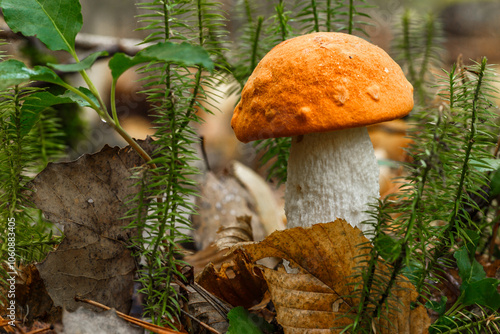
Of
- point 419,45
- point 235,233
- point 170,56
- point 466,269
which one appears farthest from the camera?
point 419,45

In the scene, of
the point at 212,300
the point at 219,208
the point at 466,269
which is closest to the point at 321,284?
the point at 212,300

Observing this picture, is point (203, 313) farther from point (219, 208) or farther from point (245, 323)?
point (219, 208)

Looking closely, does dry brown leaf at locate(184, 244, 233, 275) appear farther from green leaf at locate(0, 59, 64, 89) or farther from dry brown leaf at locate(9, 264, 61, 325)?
green leaf at locate(0, 59, 64, 89)

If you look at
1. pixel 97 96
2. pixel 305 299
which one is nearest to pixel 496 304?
pixel 305 299

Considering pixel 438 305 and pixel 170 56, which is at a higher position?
pixel 170 56

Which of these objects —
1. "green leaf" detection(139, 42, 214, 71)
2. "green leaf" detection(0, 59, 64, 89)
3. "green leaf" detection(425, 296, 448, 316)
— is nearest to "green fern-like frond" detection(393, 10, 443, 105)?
"green leaf" detection(425, 296, 448, 316)

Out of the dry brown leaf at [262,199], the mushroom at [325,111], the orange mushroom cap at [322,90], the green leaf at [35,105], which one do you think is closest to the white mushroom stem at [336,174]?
the mushroom at [325,111]
